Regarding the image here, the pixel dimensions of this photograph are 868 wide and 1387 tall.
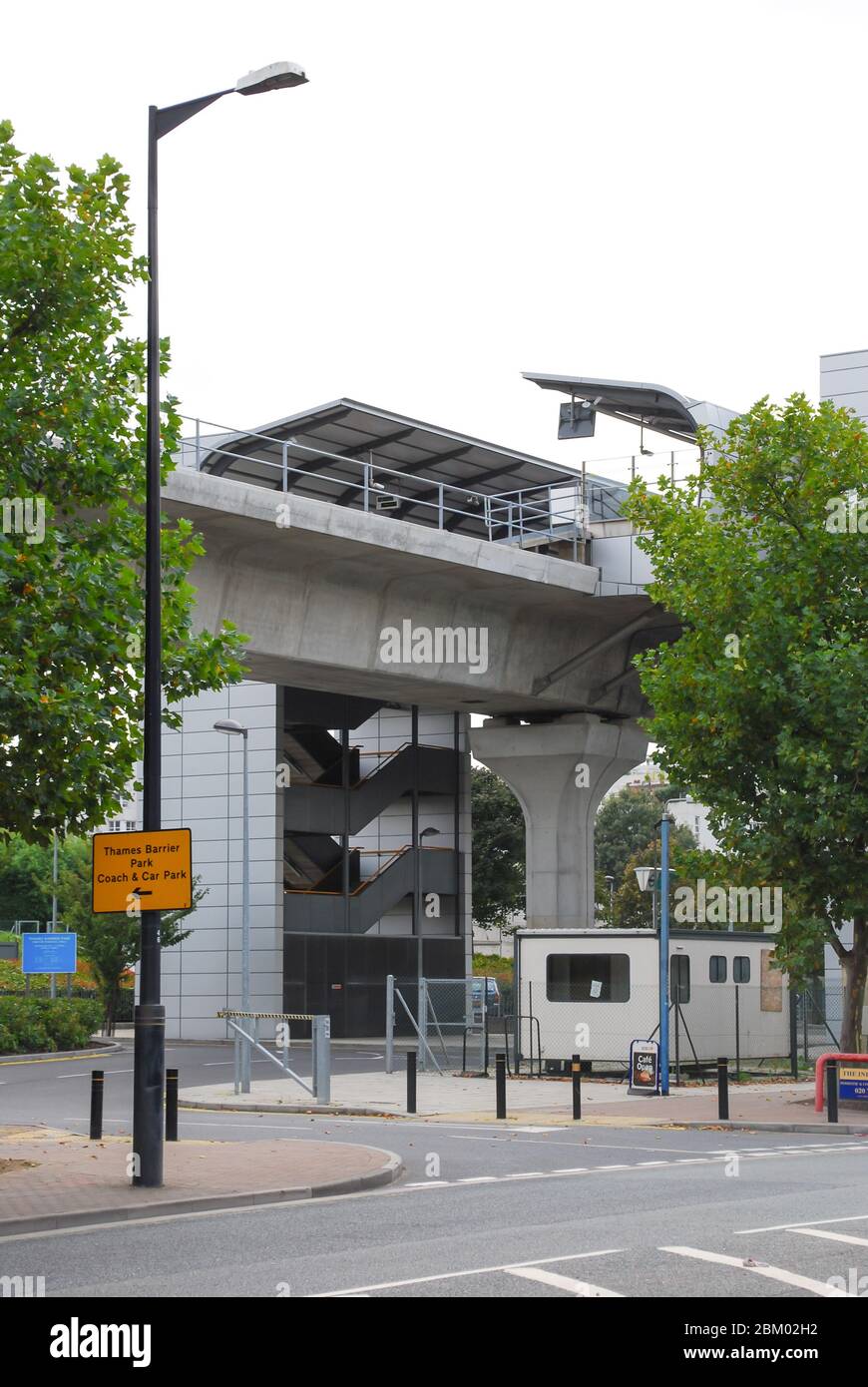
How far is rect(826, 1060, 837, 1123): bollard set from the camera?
22922mm

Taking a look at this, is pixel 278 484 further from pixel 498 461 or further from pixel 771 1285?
pixel 771 1285

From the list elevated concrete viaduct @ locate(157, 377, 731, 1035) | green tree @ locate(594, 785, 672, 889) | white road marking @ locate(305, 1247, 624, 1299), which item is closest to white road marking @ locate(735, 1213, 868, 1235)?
white road marking @ locate(305, 1247, 624, 1299)

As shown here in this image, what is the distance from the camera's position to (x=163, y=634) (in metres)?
16.7

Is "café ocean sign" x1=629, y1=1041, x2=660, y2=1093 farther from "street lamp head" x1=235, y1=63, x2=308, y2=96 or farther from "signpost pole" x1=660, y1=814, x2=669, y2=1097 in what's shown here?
"street lamp head" x1=235, y1=63, x2=308, y2=96

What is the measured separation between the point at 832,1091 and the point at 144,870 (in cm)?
1174

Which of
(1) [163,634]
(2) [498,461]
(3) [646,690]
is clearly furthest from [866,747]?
(2) [498,461]

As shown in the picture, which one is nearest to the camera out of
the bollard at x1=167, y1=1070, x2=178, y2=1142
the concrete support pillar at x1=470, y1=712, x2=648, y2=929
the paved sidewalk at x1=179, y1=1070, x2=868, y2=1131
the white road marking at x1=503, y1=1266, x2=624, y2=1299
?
the white road marking at x1=503, y1=1266, x2=624, y2=1299

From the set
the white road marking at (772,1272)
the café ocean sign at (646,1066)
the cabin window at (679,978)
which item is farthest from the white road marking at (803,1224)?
the cabin window at (679,978)

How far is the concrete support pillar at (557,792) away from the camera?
44.5 meters

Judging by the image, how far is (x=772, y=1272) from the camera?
9.70 meters

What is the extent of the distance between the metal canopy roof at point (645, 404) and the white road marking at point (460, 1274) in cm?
3041

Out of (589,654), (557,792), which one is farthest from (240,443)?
(557,792)

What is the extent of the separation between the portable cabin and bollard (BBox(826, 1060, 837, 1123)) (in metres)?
7.03

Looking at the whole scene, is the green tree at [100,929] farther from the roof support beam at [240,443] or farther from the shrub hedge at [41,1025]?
the roof support beam at [240,443]
